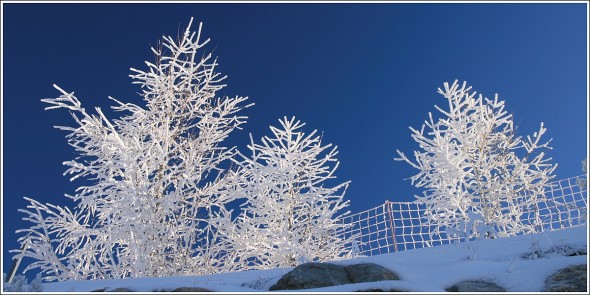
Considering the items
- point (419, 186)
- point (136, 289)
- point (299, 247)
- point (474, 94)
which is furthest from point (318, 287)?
point (474, 94)

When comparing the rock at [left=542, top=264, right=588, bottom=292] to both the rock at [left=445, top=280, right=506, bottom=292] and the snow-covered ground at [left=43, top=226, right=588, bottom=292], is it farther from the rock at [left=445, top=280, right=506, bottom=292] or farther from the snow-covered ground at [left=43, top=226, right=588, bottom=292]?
the rock at [left=445, top=280, right=506, bottom=292]

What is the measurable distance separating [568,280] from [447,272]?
117 centimetres

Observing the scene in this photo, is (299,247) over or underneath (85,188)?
underneath

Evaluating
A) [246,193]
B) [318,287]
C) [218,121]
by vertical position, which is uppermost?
[218,121]

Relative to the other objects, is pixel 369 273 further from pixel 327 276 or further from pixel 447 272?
pixel 447 272

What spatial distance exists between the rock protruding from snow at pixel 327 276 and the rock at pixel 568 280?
5.00ft

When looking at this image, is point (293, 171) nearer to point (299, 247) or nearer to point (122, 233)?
point (299, 247)

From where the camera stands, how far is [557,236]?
6.99 m

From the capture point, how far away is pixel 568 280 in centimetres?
486

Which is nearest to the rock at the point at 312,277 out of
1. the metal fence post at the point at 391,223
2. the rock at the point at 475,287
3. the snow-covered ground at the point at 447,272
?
the snow-covered ground at the point at 447,272

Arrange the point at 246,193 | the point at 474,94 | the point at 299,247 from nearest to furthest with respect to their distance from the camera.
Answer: the point at 299,247 → the point at 246,193 → the point at 474,94

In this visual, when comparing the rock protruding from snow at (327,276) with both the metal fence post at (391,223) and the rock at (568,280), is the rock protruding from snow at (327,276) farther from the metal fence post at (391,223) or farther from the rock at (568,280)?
the metal fence post at (391,223)

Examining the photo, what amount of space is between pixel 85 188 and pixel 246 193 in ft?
9.44

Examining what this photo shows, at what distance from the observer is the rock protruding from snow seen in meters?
5.41
